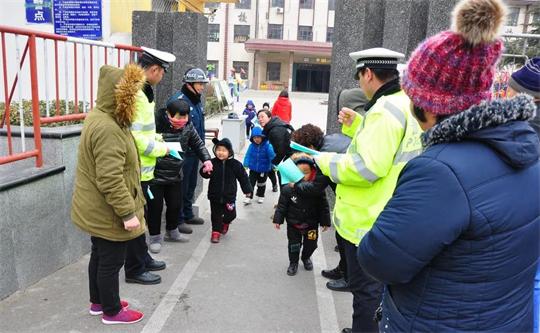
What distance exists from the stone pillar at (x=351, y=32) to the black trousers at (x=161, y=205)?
86.6 inches

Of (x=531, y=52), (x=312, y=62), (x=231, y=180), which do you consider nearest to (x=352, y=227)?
(x=231, y=180)

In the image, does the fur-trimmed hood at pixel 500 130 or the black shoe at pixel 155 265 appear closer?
the fur-trimmed hood at pixel 500 130

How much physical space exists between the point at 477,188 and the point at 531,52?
37.5ft

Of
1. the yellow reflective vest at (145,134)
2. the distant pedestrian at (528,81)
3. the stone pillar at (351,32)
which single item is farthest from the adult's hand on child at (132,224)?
the stone pillar at (351,32)

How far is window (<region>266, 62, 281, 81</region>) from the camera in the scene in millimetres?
48125

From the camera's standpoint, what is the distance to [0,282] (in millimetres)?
3447

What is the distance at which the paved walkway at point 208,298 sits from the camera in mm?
3350

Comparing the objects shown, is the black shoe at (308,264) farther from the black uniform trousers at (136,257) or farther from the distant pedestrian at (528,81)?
the distant pedestrian at (528,81)

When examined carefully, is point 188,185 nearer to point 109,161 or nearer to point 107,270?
point 107,270

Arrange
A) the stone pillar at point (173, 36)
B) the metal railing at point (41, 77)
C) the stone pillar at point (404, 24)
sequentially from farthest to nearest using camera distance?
1. the stone pillar at point (173, 36)
2. the stone pillar at point (404, 24)
3. the metal railing at point (41, 77)

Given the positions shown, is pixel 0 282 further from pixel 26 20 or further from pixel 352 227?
pixel 26 20

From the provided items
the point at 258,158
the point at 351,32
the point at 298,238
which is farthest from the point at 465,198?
the point at 258,158

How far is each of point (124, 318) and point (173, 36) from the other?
3.76 m

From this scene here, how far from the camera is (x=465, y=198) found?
4.26ft
